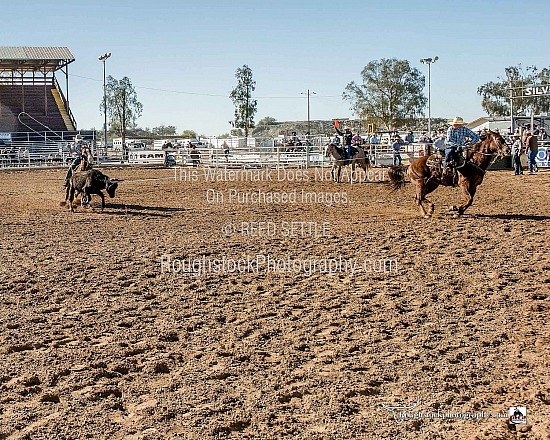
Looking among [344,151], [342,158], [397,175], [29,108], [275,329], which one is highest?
[29,108]

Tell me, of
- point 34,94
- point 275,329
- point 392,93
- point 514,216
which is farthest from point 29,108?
point 275,329

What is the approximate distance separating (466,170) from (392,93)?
138 feet

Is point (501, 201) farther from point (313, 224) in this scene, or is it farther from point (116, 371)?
point (116, 371)

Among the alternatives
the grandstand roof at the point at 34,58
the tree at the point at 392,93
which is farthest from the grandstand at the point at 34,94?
the tree at the point at 392,93

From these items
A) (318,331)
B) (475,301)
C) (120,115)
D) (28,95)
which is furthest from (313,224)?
(120,115)

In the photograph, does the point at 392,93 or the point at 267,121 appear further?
the point at 267,121

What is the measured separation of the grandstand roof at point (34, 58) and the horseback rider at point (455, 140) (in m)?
40.1

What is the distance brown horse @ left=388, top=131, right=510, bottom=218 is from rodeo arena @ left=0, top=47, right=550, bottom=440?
0.12 ft

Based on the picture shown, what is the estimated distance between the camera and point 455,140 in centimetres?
1233

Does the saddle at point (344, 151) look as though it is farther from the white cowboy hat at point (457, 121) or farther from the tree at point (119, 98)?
the tree at point (119, 98)

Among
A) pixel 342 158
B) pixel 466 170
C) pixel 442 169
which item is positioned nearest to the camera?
pixel 466 170

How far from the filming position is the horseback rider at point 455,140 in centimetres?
1232

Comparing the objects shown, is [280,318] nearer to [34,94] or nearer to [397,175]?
[397,175]

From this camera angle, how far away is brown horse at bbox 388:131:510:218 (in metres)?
12.3
